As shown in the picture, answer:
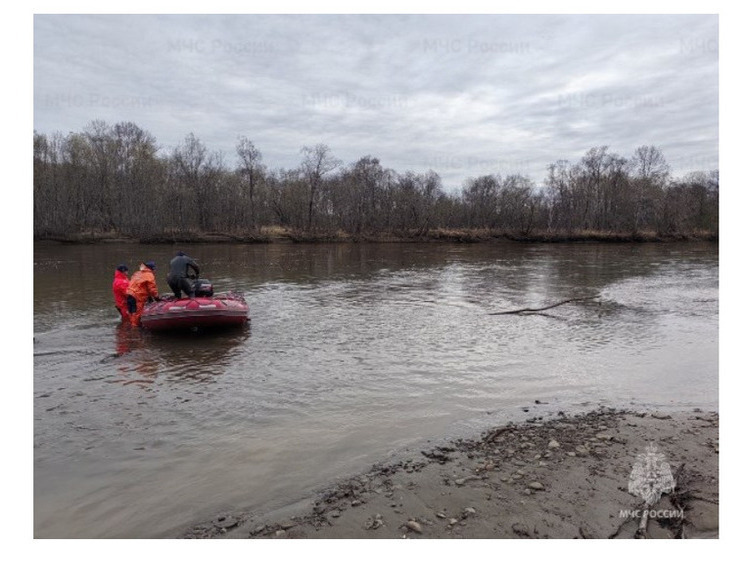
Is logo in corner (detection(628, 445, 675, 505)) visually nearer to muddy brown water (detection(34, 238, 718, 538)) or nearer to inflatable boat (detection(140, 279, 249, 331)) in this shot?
muddy brown water (detection(34, 238, 718, 538))

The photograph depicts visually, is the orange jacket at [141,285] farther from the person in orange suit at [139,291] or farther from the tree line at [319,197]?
the tree line at [319,197]

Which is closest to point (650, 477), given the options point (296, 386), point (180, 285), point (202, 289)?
point (296, 386)

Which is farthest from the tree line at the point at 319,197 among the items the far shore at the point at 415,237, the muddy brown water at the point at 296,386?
the muddy brown water at the point at 296,386

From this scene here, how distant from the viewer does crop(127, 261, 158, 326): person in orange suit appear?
11953 mm

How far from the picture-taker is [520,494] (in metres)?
4.39

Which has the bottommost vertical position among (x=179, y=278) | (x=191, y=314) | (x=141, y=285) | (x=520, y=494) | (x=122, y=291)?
(x=520, y=494)

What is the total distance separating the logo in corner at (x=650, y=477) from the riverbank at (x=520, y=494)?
2cm

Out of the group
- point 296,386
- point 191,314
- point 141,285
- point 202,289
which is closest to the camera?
point 296,386

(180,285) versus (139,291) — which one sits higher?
(180,285)

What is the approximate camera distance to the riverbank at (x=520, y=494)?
3936mm

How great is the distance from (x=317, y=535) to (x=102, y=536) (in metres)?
1.77

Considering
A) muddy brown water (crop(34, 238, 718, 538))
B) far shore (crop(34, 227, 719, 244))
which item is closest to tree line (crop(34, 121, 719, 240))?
far shore (crop(34, 227, 719, 244))

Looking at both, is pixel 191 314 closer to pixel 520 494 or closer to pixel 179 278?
pixel 179 278

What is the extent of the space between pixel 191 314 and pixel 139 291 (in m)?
2.10
